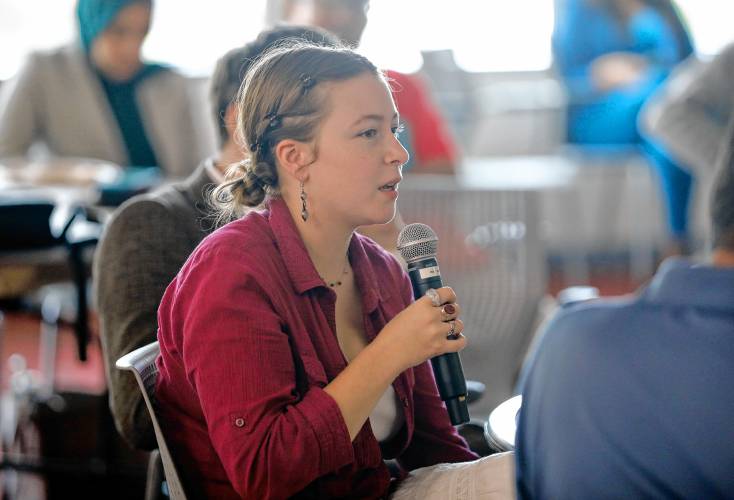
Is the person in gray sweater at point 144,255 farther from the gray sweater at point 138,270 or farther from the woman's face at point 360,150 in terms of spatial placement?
the woman's face at point 360,150

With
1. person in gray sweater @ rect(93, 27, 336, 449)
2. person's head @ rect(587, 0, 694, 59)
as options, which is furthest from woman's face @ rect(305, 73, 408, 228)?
person's head @ rect(587, 0, 694, 59)

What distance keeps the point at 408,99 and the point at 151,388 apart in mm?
1408

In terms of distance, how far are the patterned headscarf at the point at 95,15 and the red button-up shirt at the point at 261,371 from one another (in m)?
1.85

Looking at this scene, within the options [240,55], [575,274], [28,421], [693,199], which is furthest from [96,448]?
[575,274]

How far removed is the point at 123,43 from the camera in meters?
3.00

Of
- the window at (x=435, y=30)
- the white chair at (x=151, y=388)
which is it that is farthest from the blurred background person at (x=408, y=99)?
the window at (x=435, y=30)

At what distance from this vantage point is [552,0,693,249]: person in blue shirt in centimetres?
371

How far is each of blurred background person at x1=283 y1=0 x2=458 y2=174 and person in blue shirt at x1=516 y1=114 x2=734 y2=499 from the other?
0.99 metres

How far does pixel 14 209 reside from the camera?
2.23 m

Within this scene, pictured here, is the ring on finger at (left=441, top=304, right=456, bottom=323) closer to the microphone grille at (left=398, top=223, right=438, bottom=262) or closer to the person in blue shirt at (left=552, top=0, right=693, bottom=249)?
the microphone grille at (left=398, top=223, right=438, bottom=262)

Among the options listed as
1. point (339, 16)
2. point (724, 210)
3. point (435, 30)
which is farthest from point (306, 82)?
point (435, 30)

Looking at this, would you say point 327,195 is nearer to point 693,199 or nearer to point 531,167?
point 693,199

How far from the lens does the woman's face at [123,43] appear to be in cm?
290

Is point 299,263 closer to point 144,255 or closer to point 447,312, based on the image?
point 447,312
